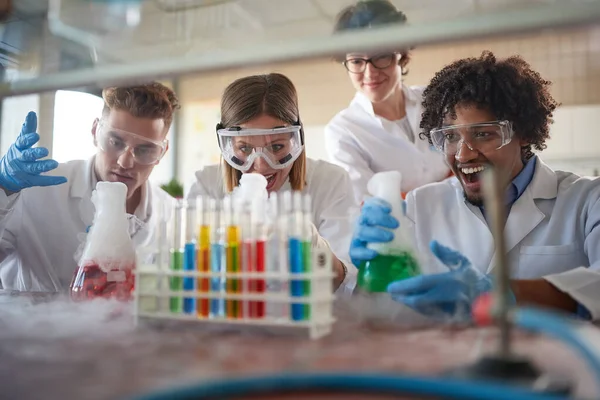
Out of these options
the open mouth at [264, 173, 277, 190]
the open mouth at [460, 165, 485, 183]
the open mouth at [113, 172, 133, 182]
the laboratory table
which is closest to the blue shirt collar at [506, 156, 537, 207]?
the open mouth at [460, 165, 485, 183]

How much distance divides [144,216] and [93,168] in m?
0.35

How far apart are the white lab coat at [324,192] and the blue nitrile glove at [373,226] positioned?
843mm

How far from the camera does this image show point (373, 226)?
1.40 m

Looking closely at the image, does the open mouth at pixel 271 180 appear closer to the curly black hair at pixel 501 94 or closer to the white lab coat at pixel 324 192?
the white lab coat at pixel 324 192

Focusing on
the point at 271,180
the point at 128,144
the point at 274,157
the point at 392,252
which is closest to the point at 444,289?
the point at 392,252

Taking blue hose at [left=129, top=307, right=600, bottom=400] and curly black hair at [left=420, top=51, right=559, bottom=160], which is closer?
blue hose at [left=129, top=307, right=600, bottom=400]

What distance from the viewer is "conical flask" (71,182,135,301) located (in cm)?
150

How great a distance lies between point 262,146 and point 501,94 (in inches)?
36.5

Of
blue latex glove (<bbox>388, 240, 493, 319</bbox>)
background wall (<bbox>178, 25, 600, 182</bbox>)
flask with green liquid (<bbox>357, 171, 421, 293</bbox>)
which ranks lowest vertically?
blue latex glove (<bbox>388, 240, 493, 319</bbox>)

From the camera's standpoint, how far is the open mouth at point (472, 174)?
199 cm

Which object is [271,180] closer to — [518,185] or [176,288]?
[518,185]

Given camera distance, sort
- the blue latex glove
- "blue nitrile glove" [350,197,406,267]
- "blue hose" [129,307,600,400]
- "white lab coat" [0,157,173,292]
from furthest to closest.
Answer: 1. "white lab coat" [0,157,173,292]
2. "blue nitrile glove" [350,197,406,267]
3. the blue latex glove
4. "blue hose" [129,307,600,400]

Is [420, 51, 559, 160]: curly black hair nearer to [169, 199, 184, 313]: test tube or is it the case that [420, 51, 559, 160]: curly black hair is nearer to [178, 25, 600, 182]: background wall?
[178, 25, 600, 182]: background wall

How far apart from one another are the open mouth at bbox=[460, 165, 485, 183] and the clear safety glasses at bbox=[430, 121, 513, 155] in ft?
0.23
